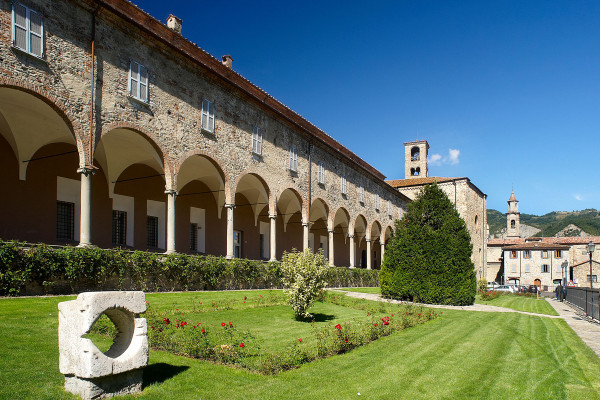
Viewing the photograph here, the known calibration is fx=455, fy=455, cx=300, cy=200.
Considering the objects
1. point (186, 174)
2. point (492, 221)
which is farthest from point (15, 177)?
point (492, 221)

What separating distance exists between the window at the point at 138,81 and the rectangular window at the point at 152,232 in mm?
6715

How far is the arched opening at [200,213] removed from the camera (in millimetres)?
20547

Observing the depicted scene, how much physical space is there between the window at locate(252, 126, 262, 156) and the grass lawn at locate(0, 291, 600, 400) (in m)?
12.3

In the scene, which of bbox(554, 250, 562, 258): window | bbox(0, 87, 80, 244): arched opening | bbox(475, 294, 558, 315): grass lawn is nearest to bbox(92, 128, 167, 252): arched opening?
bbox(0, 87, 80, 244): arched opening

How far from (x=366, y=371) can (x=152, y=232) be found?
1565 centimetres

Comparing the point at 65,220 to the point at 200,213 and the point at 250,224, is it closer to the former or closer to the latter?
the point at 200,213

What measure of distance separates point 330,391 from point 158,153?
1218 centimetres

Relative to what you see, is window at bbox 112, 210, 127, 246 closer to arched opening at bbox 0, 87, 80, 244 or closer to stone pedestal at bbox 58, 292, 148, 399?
arched opening at bbox 0, 87, 80, 244

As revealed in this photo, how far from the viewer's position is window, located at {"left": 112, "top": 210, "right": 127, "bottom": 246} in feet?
60.0

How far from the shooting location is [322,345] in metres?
7.47

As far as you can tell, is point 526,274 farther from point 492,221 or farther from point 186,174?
point 492,221

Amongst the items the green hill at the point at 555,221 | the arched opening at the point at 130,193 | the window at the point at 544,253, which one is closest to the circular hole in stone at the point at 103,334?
the arched opening at the point at 130,193

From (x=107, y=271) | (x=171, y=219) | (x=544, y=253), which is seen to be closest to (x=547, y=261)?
(x=544, y=253)

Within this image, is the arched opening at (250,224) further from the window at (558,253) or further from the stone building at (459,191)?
the window at (558,253)
